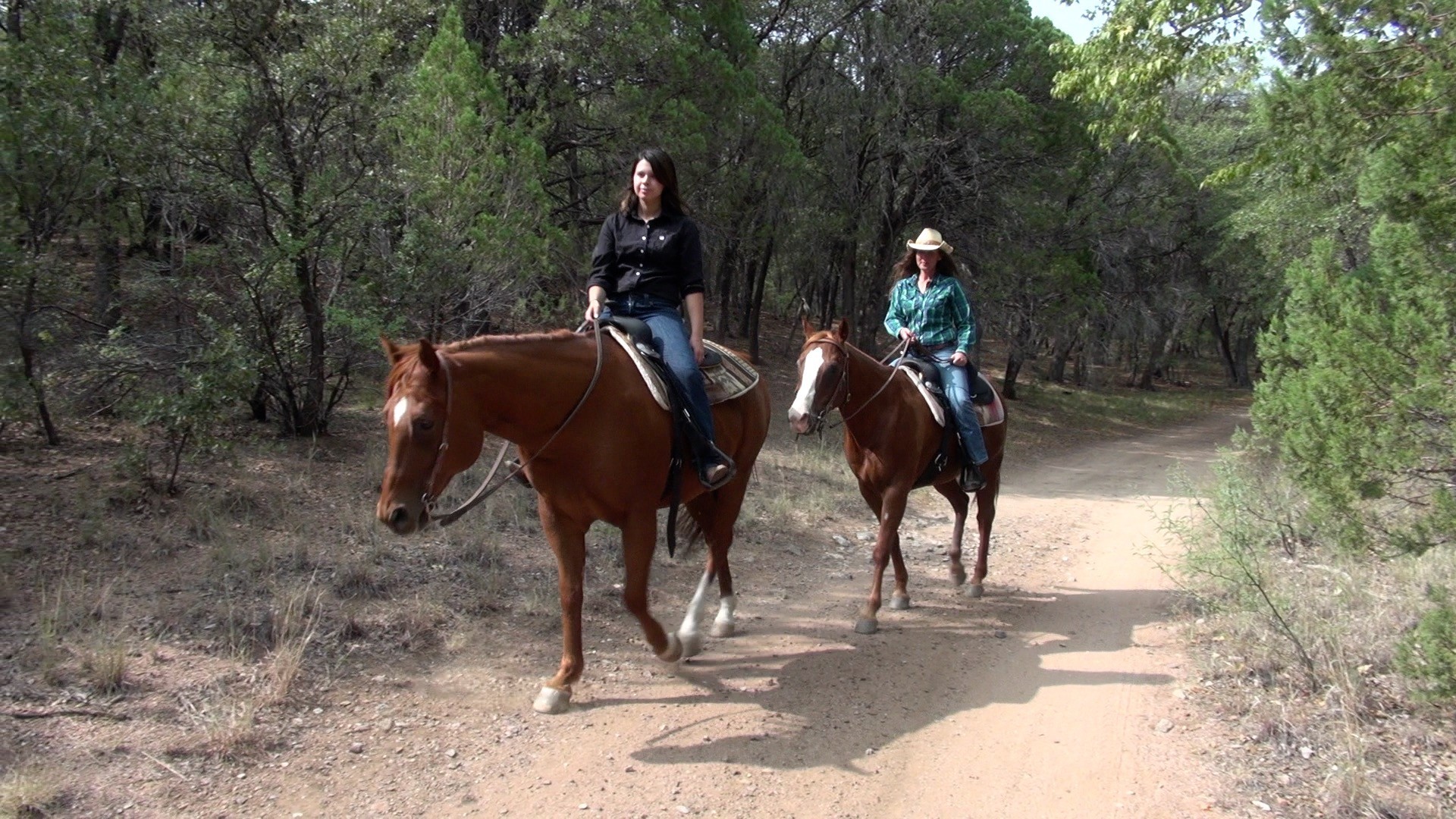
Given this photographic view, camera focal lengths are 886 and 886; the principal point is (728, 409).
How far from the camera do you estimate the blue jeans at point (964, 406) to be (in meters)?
7.00

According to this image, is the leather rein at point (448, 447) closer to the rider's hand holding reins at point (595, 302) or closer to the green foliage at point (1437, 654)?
the rider's hand holding reins at point (595, 302)

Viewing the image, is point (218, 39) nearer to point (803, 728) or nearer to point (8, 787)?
point (8, 787)

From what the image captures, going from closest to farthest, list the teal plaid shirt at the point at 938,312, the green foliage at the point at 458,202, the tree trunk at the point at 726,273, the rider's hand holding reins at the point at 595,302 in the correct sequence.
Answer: the rider's hand holding reins at the point at 595,302, the teal plaid shirt at the point at 938,312, the green foliage at the point at 458,202, the tree trunk at the point at 726,273

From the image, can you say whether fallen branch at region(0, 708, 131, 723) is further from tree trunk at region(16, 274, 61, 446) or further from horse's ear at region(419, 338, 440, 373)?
tree trunk at region(16, 274, 61, 446)

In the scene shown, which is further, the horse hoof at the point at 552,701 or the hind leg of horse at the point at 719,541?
the hind leg of horse at the point at 719,541

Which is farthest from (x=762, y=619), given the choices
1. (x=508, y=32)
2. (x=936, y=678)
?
(x=508, y=32)

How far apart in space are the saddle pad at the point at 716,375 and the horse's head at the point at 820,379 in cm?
36

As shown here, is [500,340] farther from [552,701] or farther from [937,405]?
[937,405]

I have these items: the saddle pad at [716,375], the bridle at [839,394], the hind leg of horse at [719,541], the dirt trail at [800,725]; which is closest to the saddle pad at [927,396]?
the bridle at [839,394]

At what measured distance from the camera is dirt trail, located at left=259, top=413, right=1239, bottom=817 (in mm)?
3924

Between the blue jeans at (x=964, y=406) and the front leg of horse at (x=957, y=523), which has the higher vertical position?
the blue jeans at (x=964, y=406)

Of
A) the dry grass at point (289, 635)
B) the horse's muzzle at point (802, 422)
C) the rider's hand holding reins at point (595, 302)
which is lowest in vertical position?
the dry grass at point (289, 635)

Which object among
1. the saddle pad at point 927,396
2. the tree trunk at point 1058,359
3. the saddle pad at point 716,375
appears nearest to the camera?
the saddle pad at point 716,375

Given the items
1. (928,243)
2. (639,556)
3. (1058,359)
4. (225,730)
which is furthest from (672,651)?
(1058,359)
